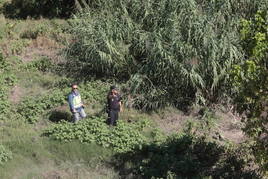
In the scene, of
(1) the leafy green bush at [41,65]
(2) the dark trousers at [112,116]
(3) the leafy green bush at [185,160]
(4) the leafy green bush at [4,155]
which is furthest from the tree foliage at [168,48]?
(4) the leafy green bush at [4,155]

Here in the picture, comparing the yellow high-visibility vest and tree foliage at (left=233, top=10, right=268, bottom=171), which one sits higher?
tree foliage at (left=233, top=10, right=268, bottom=171)

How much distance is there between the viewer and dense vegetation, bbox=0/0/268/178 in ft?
39.5

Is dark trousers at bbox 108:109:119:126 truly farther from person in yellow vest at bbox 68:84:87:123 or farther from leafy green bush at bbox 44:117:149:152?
person in yellow vest at bbox 68:84:87:123

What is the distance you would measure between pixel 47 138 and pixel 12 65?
5.61 metres

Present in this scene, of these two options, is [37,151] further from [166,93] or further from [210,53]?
[210,53]

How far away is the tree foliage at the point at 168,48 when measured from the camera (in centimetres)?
1441

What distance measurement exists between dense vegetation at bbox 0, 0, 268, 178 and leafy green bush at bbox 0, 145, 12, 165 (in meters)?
0.03

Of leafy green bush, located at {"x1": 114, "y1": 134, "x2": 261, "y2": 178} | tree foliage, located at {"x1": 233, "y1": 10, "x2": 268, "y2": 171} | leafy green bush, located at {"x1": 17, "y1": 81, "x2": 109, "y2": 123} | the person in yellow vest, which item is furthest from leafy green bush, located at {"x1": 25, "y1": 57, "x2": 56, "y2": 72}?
tree foliage, located at {"x1": 233, "y1": 10, "x2": 268, "y2": 171}

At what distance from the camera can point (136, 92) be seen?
49.0 feet

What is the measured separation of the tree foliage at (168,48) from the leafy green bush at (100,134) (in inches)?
66.9

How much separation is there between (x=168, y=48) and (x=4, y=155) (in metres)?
5.48

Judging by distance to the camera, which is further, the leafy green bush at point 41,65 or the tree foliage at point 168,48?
the leafy green bush at point 41,65

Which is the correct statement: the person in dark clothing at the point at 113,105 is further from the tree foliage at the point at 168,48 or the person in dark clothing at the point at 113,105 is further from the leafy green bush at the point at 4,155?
the leafy green bush at the point at 4,155

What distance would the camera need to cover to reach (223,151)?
488 inches
